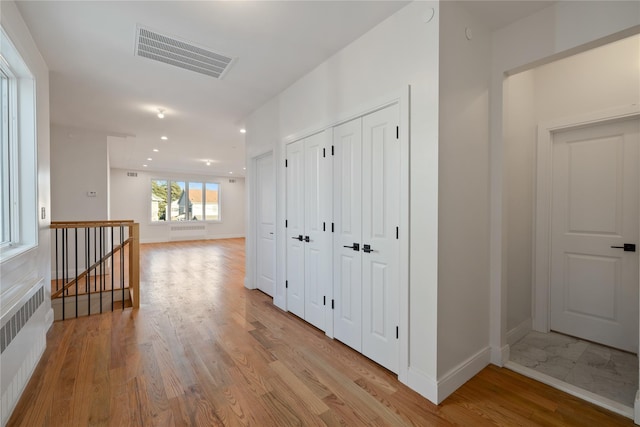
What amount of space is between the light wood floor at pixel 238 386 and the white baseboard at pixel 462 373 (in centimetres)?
5

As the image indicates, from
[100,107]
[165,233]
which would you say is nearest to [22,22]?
[100,107]

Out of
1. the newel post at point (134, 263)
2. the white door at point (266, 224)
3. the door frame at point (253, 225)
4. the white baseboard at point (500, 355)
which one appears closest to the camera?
the white baseboard at point (500, 355)

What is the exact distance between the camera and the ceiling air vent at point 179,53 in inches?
99.4

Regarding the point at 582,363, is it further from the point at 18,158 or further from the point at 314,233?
the point at 18,158

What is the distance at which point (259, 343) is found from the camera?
8.96 feet

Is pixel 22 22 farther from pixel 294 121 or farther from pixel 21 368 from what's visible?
pixel 21 368

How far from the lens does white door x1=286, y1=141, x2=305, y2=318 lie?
3.33 m

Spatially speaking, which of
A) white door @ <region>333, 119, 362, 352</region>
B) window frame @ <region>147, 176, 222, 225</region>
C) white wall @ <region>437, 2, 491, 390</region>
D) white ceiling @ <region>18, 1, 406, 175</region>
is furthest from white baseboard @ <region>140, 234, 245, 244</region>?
white wall @ <region>437, 2, 491, 390</region>

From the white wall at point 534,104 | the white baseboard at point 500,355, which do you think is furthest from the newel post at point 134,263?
the white wall at point 534,104

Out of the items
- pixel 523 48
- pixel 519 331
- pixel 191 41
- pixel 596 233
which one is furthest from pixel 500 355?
pixel 191 41

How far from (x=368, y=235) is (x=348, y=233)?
0.87 ft

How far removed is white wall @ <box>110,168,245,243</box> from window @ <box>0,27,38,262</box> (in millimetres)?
8621

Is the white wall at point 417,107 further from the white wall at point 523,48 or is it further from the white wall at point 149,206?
the white wall at point 149,206

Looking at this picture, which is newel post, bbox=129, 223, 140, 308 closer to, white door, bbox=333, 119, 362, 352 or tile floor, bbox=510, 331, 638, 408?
white door, bbox=333, 119, 362, 352
